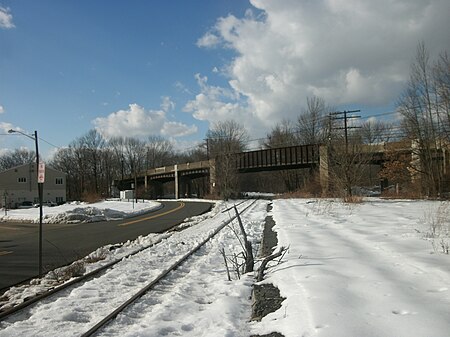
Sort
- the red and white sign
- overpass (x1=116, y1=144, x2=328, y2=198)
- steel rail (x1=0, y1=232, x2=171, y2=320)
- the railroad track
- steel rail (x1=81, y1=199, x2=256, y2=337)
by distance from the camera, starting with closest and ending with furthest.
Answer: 1. steel rail (x1=81, y1=199, x2=256, y2=337)
2. the railroad track
3. steel rail (x1=0, y1=232, x2=171, y2=320)
4. the red and white sign
5. overpass (x1=116, y1=144, x2=328, y2=198)

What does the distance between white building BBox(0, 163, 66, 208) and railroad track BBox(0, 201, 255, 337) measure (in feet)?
259

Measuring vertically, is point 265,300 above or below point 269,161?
below

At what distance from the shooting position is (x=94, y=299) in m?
7.46

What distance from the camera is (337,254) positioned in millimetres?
8828

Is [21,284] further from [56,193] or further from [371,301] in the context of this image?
[56,193]

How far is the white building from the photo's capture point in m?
82.9

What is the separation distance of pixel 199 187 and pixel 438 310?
4270 inches

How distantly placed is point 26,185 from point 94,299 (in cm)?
8840

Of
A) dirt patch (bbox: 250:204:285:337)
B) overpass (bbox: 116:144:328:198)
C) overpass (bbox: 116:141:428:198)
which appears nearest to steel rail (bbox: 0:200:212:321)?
dirt patch (bbox: 250:204:285:337)

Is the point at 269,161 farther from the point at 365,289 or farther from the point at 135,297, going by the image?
the point at 365,289

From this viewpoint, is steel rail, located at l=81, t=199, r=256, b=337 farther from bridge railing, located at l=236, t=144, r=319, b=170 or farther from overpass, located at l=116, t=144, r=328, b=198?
bridge railing, located at l=236, t=144, r=319, b=170

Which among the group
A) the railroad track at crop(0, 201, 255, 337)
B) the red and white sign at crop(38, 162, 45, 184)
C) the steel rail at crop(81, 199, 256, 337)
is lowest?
the railroad track at crop(0, 201, 255, 337)

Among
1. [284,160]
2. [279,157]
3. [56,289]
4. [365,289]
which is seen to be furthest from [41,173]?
[279,157]

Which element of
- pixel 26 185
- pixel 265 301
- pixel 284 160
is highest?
pixel 284 160
